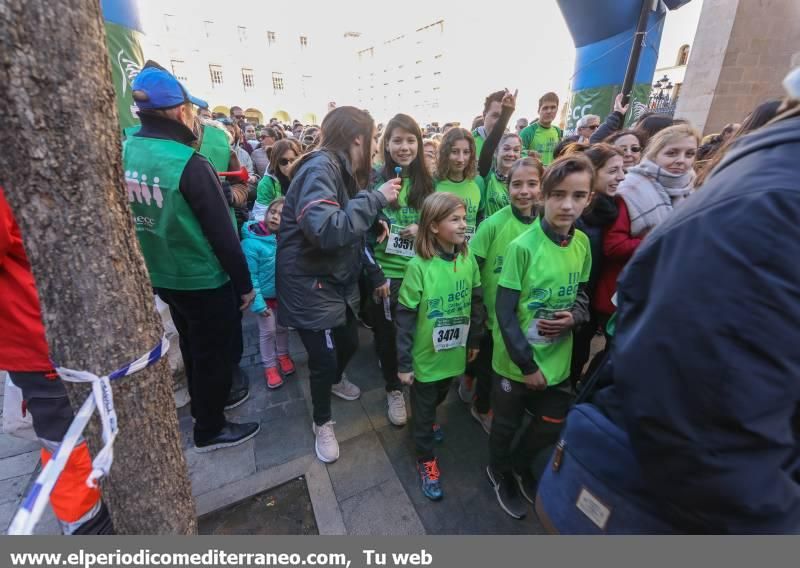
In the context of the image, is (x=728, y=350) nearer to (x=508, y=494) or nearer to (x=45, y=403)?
(x=508, y=494)

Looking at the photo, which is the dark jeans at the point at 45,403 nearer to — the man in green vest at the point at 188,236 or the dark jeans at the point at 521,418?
the man in green vest at the point at 188,236

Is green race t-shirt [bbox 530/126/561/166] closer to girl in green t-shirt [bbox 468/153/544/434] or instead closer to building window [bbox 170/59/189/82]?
girl in green t-shirt [bbox 468/153/544/434]

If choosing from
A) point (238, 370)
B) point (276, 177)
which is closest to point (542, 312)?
point (238, 370)

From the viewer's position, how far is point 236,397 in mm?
2938

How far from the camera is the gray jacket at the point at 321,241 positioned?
6.05 feet

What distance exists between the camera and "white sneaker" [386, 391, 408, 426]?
267 cm

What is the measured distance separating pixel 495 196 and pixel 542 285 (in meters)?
1.67

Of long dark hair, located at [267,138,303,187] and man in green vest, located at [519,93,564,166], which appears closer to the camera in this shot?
long dark hair, located at [267,138,303,187]

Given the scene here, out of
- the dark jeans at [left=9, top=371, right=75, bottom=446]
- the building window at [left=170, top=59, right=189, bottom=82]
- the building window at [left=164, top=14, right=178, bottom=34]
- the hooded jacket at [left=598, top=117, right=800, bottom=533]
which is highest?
the building window at [left=164, top=14, right=178, bottom=34]

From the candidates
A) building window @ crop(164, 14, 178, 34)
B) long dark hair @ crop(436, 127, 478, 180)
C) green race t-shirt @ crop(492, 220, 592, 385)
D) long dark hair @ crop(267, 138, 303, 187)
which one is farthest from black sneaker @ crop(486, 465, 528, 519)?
building window @ crop(164, 14, 178, 34)

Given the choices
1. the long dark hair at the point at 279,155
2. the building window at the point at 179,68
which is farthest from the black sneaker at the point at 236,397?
the building window at the point at 179,68

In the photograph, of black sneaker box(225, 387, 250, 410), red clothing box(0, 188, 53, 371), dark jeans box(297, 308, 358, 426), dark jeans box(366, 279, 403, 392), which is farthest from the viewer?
black sneaker box(225, 387, 250, 410)

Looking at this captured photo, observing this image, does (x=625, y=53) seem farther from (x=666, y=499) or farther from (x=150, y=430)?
(x=150, y=430)

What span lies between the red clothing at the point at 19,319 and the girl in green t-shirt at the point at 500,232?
2290 millimetres
